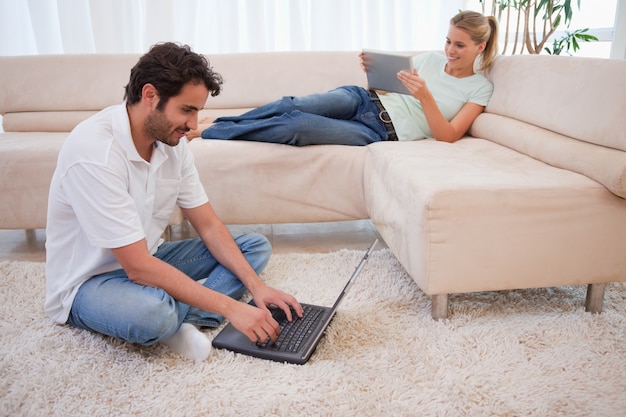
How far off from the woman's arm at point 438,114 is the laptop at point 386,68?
0.05 meters

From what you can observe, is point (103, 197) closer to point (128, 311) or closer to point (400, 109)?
point (128, 311)

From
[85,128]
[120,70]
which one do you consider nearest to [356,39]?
[120,70]

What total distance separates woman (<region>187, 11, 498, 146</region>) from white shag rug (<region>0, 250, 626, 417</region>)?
2.46 feet

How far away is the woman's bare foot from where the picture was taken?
2.39 metres

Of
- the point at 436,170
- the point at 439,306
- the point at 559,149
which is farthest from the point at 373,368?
the point at 559,149

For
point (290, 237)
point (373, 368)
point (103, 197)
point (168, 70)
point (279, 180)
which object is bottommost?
point (290, 237)

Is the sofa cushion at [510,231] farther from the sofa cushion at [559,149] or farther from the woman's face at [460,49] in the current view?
the woman's face at [460,49]

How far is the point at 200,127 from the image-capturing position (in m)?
2.42

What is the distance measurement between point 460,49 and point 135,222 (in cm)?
162

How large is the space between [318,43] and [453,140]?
1.60m

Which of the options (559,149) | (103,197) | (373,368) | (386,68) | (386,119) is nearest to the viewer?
(103,197)

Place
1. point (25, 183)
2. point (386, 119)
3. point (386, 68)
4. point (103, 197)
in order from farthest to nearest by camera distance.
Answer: point (386, 119) < point (386, 68) < point (25, 183) < point (103, 197)

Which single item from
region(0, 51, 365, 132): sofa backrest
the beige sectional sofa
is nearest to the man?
the beige sectional sofa

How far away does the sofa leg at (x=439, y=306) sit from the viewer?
5.28ft
